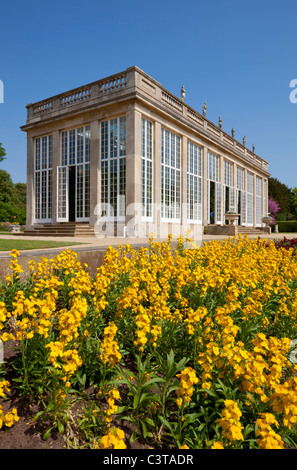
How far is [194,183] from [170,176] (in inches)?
128

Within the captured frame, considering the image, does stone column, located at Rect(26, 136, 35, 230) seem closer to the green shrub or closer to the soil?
the soil

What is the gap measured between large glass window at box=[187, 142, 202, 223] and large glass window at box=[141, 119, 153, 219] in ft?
14.3

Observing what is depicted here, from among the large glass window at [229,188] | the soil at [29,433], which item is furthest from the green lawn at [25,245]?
the large glass window at [229,188]

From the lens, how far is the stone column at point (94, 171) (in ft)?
52.9

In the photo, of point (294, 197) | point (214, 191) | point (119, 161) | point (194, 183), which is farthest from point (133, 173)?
point (294, 197)

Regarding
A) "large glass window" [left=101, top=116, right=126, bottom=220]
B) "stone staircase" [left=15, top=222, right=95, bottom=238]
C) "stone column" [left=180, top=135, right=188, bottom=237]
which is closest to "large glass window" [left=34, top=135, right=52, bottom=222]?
"stone staircase" [left=15, top=222, right=95, bottom=238]

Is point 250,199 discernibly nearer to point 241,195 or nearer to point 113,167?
point 241,195

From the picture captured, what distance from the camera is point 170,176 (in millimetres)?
17859

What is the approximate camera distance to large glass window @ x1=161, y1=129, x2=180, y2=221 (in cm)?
1719

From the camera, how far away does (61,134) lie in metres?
18.0

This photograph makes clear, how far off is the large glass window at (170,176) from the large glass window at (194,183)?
1.46 m
